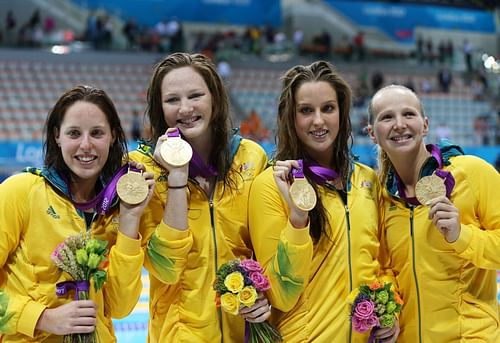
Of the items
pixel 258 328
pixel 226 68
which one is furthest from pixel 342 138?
pixel 226 68

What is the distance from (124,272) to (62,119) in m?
0.71

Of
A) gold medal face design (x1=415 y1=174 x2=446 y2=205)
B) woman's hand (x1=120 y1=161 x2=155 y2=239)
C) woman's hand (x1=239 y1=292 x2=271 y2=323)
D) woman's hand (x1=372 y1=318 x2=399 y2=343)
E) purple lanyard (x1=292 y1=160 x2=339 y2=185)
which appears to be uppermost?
purple lanyard (x1=292 y1=160 x2=339 y2=185)

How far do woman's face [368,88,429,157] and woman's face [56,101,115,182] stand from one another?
1.22 metres

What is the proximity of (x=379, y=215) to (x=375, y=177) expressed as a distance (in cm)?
18

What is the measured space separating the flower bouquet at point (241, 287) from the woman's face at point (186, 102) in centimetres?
59

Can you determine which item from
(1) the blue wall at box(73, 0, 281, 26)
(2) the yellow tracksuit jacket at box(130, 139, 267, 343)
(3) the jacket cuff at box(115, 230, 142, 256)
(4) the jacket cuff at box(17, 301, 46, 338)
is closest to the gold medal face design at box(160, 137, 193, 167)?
(2) the yellow tracksuit jacket at box(130, 139, 267, 343)

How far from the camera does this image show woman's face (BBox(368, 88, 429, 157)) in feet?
8.22

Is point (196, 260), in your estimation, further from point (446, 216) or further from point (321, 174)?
point (446, 216)

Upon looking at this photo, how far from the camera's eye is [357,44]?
22.0 metres

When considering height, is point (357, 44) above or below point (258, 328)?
above

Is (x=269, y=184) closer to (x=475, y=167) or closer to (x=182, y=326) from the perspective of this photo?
(x=182, y=326)

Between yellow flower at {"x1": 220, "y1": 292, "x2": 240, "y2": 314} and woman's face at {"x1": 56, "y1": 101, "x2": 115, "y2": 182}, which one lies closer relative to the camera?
yellow flower at {"x1": 220, "y1": 292, "x2": 240, "y2": 314}

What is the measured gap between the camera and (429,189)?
7.61ft

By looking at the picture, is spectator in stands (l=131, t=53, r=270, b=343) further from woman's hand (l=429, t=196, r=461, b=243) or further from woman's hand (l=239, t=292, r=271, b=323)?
woman's hand (l=429, t=196, r=461, b=243)
